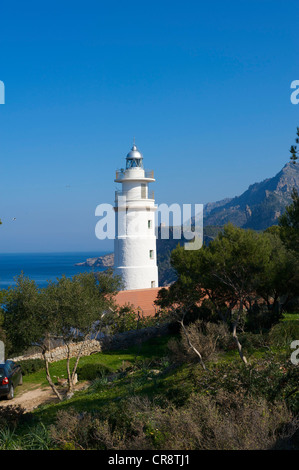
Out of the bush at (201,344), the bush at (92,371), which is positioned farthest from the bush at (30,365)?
the bush at (201,344)

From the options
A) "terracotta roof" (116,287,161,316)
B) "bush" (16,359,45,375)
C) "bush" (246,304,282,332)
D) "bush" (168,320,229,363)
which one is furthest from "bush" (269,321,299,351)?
"terracotta roof" (116,287,161,316)

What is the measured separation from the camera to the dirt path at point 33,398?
14.6m

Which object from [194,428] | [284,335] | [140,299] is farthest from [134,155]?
[194,428]

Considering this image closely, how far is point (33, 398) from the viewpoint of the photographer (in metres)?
15.4

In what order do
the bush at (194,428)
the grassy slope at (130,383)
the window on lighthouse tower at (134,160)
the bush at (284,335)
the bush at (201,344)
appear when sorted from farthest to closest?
the window on lighthouse tower at (134,160)
the bush at (284,335)
the bush at (201,344)
the grassy slope at (130,383)
the bush at (194,428)

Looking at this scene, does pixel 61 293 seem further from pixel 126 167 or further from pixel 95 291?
pixel 126 167

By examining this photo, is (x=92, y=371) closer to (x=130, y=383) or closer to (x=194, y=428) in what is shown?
→ (x=130, y=383)

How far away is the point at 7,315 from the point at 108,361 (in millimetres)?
6516

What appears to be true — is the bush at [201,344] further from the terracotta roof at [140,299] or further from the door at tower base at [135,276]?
the door at tower base at [135,276]

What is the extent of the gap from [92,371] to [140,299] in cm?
1251

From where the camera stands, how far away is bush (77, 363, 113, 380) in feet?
57.4

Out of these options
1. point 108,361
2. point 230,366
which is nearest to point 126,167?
point 108,361

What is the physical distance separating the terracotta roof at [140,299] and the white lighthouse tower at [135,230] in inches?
174

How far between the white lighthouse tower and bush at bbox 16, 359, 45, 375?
16.1 m
